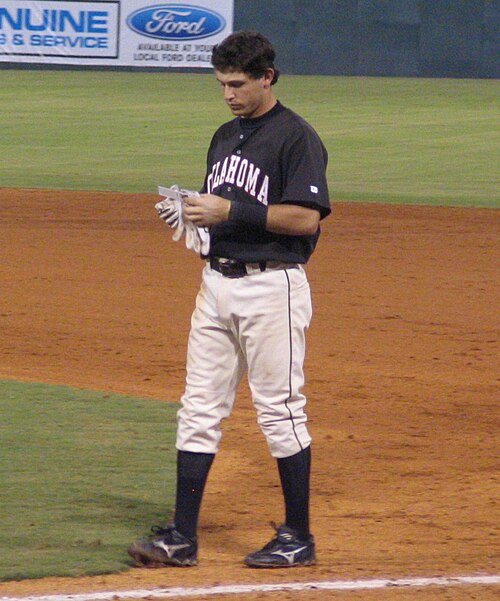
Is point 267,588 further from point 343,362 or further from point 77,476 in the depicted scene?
point 343,362

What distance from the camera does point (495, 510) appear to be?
508 centimetres

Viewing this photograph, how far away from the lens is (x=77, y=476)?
17.9ft

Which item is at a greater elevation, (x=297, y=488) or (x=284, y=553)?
(x=297, y=488)

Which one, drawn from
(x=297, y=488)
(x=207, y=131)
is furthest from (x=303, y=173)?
(x=207, y=131)

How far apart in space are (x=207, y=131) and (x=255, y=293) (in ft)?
54.2

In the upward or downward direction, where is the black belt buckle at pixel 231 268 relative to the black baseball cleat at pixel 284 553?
upward

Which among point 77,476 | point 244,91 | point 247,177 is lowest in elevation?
point 77,476

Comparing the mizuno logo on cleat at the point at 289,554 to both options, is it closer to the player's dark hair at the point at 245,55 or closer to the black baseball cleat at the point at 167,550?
the black baseball cleat at the point at 167,550

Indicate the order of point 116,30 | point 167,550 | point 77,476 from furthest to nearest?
point 116,30 < point 77,476 < point 167,550

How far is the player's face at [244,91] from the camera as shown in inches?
165

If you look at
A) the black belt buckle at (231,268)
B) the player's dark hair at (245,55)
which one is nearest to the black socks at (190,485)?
the black belt buckle at (231,268)

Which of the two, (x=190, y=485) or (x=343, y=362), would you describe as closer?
(x=190, y=485)

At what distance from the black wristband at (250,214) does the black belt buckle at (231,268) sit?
0.17 meters

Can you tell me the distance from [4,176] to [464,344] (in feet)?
30.2
